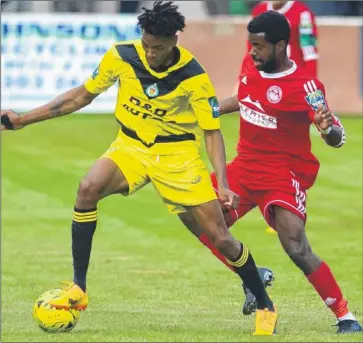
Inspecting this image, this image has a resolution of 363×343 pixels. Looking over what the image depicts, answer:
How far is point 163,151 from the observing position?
376 inches

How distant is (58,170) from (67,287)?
446 inches

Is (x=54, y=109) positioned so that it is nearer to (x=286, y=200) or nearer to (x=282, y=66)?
(x=282, y=66)

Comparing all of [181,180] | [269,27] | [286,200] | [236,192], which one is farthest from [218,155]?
[269,27]

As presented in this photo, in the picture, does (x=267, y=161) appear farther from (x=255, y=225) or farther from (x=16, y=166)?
(x=16, y=166)

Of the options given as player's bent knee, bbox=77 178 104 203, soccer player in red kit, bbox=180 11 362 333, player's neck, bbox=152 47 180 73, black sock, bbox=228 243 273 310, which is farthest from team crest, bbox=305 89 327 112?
player's bent knee, bbox=77 178 104 203

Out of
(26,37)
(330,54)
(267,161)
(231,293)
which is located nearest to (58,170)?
(26,37)

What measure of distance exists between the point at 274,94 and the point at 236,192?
0.84 meters

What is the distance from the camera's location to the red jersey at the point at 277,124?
32.6 feet

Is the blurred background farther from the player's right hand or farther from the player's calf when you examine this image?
the player's calf

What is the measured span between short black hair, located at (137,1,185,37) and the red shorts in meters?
1.46

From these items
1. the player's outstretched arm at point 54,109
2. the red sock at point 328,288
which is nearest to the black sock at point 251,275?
the red sock at point 328,288

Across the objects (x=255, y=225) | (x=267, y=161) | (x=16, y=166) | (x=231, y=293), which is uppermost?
(x=267, y=161)

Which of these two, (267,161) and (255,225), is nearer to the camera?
(267,161)

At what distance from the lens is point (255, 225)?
1722 centimetres
